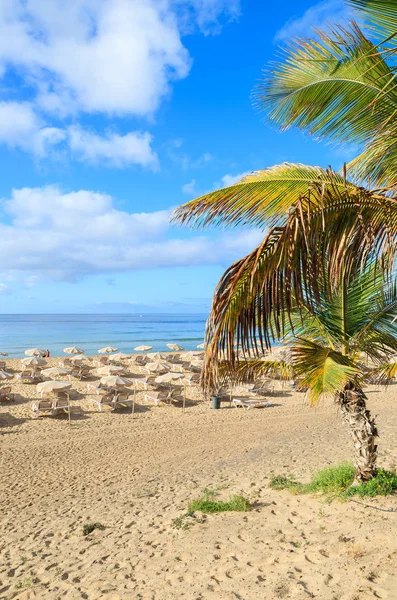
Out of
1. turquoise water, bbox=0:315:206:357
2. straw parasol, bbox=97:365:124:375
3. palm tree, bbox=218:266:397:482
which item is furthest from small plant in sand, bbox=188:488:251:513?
turquoise water, bbox=0:315:206:357

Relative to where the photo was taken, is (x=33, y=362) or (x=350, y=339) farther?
(x=33, y=362)

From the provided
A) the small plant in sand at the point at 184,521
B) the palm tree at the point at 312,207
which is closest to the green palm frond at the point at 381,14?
the palm tree at the point at 312,207

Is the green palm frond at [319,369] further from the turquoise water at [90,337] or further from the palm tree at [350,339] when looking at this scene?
the turquoise water at [90,337]

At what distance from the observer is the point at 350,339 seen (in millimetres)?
5234

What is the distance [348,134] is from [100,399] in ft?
47.6

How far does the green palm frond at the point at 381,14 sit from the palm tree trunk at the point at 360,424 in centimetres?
396

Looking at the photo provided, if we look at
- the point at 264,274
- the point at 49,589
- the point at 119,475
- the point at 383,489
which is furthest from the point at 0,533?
the point at 264,274

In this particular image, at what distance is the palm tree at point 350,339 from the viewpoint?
15.5 ft

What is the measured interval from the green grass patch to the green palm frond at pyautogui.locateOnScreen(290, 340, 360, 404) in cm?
217

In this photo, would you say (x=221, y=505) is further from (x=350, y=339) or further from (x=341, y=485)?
(x=350, y=339)

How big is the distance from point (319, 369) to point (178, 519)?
3779 millimetres

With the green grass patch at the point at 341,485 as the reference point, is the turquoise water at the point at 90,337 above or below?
above

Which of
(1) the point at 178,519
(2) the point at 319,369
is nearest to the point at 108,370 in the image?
(1) the point at 178,519

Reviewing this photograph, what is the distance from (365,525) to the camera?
5180 millimetres
